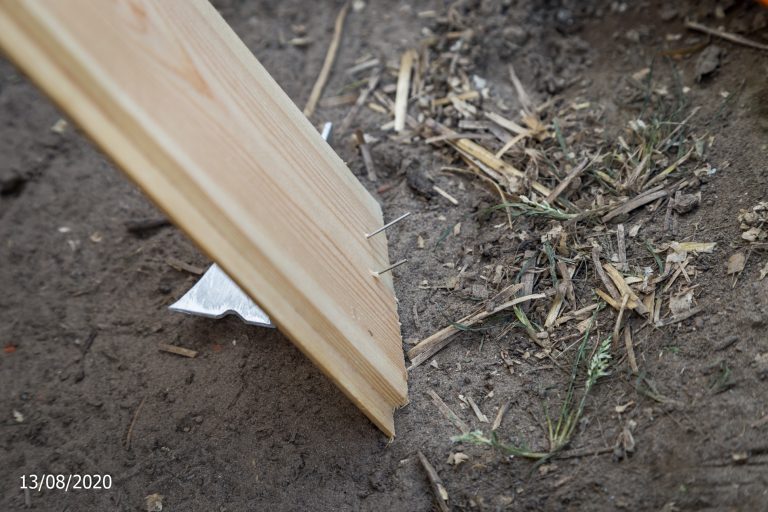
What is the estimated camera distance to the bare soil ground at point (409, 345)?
179 cm

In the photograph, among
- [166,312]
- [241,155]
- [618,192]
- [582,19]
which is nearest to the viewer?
[241,155]

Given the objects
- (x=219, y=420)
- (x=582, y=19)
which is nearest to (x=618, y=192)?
(x=582, y=19)

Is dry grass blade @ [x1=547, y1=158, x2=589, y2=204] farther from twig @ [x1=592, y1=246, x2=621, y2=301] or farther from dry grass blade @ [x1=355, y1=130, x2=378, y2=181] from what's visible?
dry grass blade @ [x1=355, y1=130, x2=378, y2=181]

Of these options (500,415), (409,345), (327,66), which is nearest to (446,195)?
(409,345)

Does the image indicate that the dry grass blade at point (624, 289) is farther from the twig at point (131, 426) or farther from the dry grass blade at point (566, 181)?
the twig at point (131, 426)

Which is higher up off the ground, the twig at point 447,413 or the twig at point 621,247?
the twig at point 447,413

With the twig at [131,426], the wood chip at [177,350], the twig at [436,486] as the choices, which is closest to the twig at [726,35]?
the twig at [436,486]

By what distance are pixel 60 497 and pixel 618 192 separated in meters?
2.02

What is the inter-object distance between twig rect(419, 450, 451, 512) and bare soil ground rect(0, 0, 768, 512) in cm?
2

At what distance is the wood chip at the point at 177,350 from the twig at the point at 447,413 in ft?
2.74

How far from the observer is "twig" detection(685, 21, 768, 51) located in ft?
7.88

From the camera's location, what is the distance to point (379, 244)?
89.8 inches

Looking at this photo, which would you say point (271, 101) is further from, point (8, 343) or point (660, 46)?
point (660, 46)

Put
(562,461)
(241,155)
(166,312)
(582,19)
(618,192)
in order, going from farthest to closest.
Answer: (582,19) → (166,312) → (618,192) → (562,461) → (241,155)
